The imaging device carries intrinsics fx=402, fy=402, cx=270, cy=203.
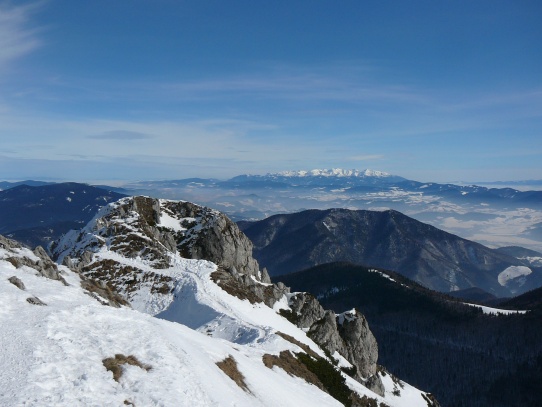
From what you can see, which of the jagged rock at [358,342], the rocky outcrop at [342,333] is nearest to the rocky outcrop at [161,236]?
the rocky outcrop at [342,333]

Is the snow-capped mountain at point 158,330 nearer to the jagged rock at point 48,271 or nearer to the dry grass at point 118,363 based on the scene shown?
the dry grass at point 118,363

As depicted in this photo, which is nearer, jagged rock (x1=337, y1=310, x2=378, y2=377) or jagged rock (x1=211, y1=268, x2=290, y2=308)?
jagged rock (x1=211, y1=268, x2=290, y2=308)

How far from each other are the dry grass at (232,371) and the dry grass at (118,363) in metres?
8.77

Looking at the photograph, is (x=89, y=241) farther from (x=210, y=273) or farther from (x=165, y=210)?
(x=165, y=210)

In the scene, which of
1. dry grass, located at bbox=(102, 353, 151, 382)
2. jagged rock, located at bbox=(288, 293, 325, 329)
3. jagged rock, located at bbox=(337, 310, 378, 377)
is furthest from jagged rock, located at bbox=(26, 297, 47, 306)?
jagged rock, located at bbox=(337, 310, 378, 377)

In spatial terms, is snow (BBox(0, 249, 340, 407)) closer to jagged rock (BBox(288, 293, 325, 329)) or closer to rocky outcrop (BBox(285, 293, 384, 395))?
rocky outcrop (BBox(285, 293, 384, 395))

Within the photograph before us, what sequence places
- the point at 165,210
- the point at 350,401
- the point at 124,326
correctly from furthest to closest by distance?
the point at 165,210 < the point at 350,401 < the point at 124,326

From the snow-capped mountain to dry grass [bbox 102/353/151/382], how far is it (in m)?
0.07

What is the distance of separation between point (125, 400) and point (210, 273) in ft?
216

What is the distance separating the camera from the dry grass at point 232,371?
107ft

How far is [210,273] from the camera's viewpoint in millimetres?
87312

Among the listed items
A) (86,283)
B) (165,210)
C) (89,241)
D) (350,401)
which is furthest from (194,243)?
(350,401)

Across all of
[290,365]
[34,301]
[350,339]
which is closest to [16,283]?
[34,301]

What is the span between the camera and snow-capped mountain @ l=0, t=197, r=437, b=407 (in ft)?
76.9
